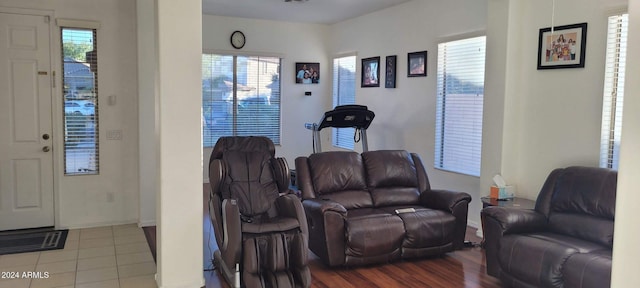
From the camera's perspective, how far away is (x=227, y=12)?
7.60 m

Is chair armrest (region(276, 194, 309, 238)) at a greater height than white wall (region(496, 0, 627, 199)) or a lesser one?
lesser

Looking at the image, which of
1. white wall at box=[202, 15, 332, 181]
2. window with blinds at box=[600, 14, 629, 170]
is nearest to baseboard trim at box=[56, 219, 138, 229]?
white wall at box=[202, 15, 332, 181]

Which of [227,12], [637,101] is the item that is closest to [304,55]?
[227,12]

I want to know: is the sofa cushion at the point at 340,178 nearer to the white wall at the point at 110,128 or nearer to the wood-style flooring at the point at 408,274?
the wood-style flooring at the point at 408,274

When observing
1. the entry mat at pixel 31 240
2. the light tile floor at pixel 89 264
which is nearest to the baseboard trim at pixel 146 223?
the light tile floor at pixel 89 264

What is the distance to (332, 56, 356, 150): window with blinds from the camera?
819 cm

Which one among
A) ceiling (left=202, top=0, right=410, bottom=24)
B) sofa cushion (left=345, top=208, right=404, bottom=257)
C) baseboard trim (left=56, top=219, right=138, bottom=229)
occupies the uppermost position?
ceiling (left=202, top=0, right=410, bottom=24)

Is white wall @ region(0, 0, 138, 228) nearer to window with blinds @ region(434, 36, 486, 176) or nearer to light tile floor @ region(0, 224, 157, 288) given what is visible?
light tile floor @ region(0, 224, 157, 288)

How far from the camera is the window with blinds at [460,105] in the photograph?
551cm

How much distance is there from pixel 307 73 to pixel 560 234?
226 inches

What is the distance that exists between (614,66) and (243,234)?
333 centimetres

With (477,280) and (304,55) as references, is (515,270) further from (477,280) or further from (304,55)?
(304,55)

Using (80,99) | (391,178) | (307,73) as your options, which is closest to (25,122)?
(80,99)

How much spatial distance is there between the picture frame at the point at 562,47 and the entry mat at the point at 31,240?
16.4 ft
